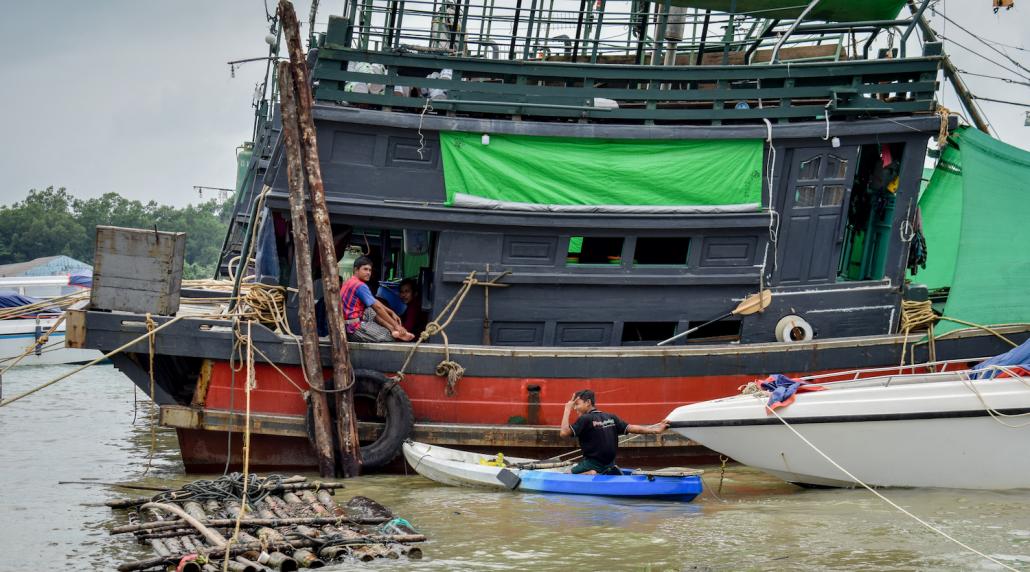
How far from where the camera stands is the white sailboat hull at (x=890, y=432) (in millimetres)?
10492

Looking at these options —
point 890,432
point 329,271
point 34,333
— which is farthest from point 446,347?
point 34,333

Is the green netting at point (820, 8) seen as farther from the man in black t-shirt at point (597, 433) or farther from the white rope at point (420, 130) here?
the man in black t-shirt at point (597, 433)

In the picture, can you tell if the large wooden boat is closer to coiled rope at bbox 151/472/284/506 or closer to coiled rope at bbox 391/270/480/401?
coiled rope at bbox 391/270/480/401

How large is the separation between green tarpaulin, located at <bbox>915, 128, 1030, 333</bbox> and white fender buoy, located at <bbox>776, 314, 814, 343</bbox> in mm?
1564

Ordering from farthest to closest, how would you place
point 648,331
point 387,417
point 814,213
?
point 648,331 → point 814,213 → point 387,417

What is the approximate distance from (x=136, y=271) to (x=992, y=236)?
386 inches

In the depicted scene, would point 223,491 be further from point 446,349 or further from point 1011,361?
point 1011,361

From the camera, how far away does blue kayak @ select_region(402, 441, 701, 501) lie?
10570 millimetres

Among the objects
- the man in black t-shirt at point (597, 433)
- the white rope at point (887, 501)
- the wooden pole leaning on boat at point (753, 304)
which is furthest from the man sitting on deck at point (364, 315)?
the white rope at point (887, 501)

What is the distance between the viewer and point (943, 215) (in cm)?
1481

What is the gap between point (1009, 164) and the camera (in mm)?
12984

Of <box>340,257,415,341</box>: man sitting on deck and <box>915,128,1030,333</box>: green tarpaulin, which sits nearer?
<box>340,257,415,341</box>: man sitting on deck

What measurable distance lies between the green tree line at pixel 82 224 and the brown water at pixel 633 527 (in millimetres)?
55428

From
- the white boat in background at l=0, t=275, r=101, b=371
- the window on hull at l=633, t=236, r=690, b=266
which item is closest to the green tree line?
the white boat in background at l=0, t=275, r=101, b=371
